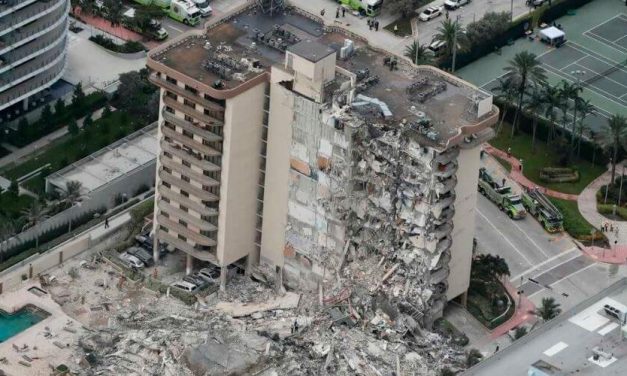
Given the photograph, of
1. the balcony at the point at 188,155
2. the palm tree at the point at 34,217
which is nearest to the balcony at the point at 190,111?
the balcony at the point at 188,155

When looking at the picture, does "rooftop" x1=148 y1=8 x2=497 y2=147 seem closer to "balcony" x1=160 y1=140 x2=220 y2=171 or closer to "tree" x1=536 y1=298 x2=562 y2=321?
"balcony" x1=160 y1=140 x2=220 y2=171

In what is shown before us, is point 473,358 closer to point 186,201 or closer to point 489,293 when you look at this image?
point 489,293

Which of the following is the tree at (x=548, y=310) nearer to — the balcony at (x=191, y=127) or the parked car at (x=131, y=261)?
the balcony at (x=191, y=127)

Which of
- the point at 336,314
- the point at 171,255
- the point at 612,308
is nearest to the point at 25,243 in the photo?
the point at 171,255

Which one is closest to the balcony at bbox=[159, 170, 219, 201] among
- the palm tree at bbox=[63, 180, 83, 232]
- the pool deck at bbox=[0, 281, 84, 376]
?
the palm tree at bbox=[63, 180, 83, 232]

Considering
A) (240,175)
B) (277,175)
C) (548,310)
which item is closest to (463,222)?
(548,310)
